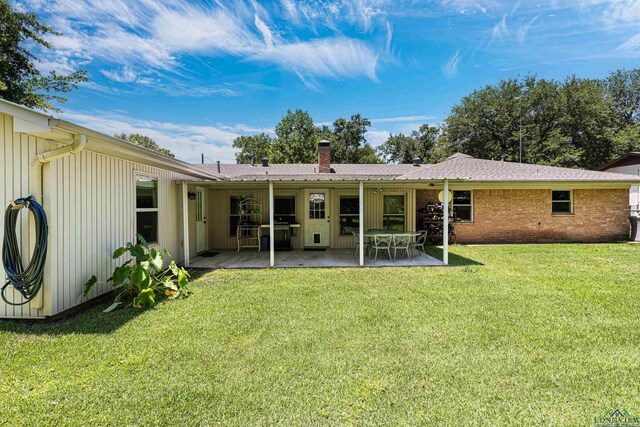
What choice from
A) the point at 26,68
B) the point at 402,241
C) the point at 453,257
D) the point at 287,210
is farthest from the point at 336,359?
the point at 26,68

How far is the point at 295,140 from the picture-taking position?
97.9ft

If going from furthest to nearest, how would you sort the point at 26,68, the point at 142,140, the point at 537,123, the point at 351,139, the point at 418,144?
1. the point at 142,140
2. the point at 418,144
3. the point at 351,139
4. the point at 537,123
5. the point at 26,68

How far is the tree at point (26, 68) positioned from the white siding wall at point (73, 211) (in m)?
14.5

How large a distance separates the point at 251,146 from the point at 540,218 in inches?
1292

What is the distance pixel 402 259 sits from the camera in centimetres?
823

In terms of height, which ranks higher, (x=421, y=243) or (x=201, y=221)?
(x=201, y=221)

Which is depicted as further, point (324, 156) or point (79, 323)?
point (324, 156)

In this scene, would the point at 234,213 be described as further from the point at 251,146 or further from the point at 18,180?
the point at 251,146

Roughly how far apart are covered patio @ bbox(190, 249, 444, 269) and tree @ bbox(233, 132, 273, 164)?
29804 mm

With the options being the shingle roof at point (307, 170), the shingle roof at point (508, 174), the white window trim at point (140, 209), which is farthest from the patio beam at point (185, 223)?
the shingle roof at point (508, 174)

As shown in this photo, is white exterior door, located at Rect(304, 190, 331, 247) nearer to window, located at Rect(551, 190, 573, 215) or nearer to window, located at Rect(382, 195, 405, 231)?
window, located at Rect(382, 195, 405, 231)

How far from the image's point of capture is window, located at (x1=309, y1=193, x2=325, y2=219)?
1037 cm

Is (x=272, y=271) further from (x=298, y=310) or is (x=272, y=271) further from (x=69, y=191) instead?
(x=69, y=191)

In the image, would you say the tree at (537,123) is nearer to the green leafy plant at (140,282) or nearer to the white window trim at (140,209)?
the white window trim at (140,209)
